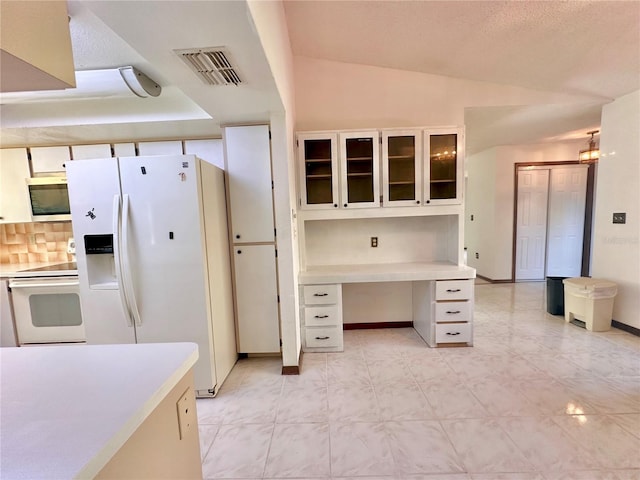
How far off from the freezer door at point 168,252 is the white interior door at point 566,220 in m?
5.70

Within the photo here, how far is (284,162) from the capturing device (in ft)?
7.84

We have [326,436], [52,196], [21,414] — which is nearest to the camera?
[21,414]

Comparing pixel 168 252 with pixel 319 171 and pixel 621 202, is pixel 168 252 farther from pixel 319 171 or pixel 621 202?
pixel 621 202

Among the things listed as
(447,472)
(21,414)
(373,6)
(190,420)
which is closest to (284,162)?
(373,6)

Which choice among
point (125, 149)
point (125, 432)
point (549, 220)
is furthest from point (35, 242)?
point (549, 220)

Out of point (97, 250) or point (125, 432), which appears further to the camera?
point (97, 250)

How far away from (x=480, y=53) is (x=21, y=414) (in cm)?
350

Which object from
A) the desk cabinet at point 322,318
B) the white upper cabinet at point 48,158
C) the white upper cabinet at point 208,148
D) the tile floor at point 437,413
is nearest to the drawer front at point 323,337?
the desk cabinet at point 322,318

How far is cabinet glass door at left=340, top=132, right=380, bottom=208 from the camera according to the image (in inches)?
112

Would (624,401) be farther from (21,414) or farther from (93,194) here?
(93,194)

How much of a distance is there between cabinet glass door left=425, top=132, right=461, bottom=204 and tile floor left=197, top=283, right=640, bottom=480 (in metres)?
1.52

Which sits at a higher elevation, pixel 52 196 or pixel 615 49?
pixel 615 49

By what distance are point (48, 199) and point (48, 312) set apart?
1.13 m

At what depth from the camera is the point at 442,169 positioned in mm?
2902
